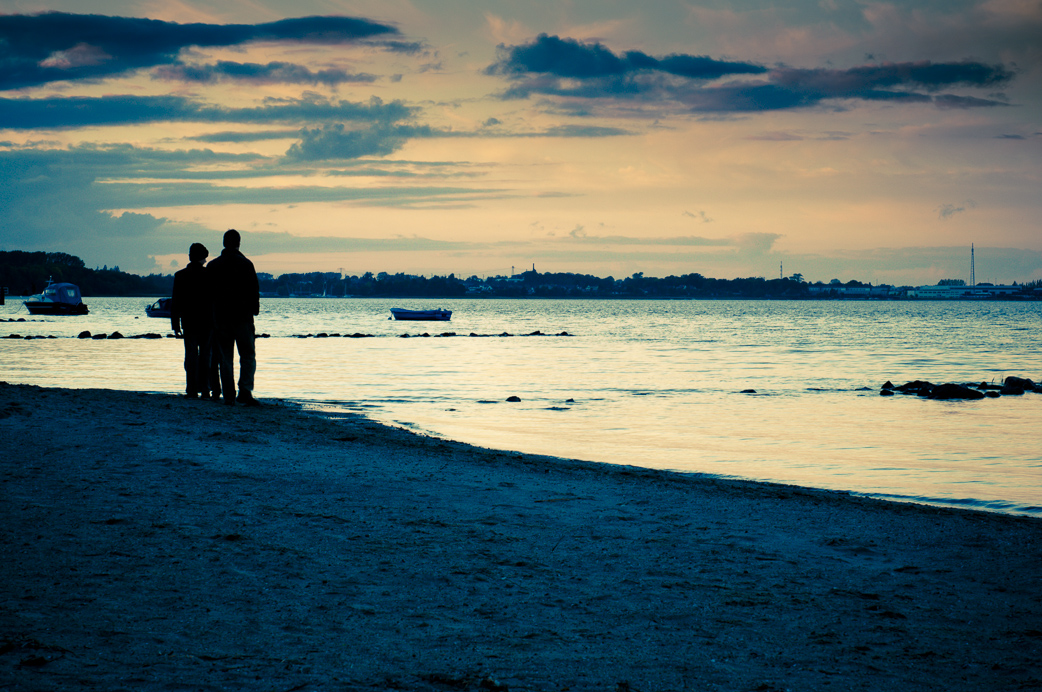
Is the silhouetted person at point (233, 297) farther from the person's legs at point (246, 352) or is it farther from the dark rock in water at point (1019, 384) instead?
the dark rock in water at point (1019, 384)

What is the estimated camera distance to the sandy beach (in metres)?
3.94

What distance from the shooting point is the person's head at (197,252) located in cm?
1334

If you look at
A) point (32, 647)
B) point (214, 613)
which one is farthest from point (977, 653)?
point (32, 647)

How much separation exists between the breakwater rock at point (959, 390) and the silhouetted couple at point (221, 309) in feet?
61.8

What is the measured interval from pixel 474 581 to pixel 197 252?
9955 mm

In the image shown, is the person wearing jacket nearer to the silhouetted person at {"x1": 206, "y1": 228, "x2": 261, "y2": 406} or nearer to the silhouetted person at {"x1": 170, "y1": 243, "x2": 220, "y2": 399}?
the silhouetted person at {"x1": 170, "y1": 243, "x2": 220, "y2": 399}

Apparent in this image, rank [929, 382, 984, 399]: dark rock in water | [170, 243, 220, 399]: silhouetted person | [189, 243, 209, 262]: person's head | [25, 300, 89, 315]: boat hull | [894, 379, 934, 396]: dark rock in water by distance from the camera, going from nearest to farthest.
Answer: [170, 243, 220, 399]: silhouetted person < [189, 243, 209, 262]: person's head < [929, 382, 984, 399]: dark rock in water < [894, 379, 934, 396]: dark rock in water < [25, 300, 89, 315]: boat hull

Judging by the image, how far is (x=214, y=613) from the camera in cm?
443

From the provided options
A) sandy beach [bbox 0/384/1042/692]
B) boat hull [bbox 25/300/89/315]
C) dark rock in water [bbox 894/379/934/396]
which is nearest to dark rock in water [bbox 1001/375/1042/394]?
dark rock in water [bbox 894/379/934/396]

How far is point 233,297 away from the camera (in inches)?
514

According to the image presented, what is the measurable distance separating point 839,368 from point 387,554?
3371 cm

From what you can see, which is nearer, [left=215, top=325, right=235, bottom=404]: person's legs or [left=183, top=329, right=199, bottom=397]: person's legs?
[left=215, top=325, right=235, bottom=404]: person's legs

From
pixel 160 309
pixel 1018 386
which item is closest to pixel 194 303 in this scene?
pixel 1018 386

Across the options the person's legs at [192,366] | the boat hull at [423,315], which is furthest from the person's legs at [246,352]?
the boat hull at [423,315]
